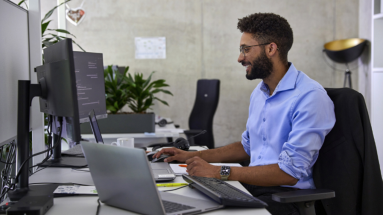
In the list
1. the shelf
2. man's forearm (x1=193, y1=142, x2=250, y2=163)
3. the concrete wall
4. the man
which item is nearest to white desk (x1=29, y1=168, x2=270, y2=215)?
the man

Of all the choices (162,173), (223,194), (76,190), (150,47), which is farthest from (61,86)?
(150,47)

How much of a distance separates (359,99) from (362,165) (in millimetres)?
234

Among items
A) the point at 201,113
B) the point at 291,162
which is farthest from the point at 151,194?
the point at 201,113

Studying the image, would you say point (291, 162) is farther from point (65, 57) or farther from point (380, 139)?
point (380, 139)

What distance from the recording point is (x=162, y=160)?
1619 mm

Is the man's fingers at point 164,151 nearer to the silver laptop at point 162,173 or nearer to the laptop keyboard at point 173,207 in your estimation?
the silver laptop at point 162,173

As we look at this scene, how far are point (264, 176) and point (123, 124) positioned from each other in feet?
5.29

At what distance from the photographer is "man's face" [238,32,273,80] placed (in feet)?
5.25

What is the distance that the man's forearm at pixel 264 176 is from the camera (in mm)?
1315

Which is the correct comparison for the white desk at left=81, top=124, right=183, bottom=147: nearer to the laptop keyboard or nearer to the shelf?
the laptop keyboard

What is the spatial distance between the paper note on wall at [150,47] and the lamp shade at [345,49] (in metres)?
2.42

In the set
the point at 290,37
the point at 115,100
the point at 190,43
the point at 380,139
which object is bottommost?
the point at 380,139

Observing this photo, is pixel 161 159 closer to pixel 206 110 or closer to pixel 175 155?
pixel 175 155

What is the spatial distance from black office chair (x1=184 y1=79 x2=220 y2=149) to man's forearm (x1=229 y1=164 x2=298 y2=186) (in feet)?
7.03
